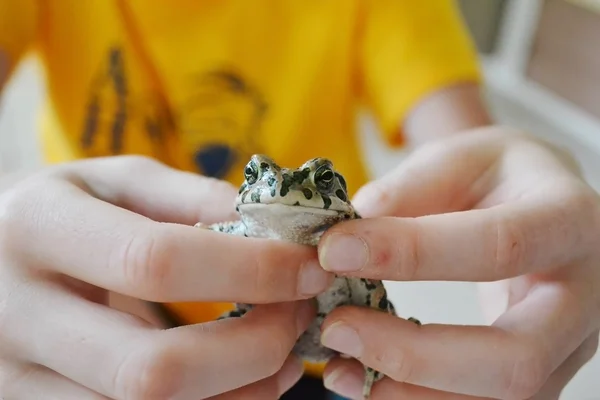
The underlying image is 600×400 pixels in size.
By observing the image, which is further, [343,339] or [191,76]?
[191,76]

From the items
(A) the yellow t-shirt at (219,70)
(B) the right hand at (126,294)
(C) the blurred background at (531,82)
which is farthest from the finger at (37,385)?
(C) the blurred background at (531,82)

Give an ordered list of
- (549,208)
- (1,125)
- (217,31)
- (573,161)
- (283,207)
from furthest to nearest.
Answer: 1. (1,125)
2. (217,31)
3. (573,161)
4. (549,208)
5. (283,207)

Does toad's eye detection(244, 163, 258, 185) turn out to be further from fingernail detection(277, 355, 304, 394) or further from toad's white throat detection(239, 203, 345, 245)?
fingernail detection(277, 355, 304, 394)

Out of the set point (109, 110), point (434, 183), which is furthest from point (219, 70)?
point (434, 183)

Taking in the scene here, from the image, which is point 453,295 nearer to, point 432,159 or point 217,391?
point 432,159

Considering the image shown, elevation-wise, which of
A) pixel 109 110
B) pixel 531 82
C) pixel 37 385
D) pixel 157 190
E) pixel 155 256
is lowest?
pixel 37 385

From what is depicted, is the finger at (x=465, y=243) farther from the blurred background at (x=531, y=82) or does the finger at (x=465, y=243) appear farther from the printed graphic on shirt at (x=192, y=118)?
the blurred background at (x=531, y=82)

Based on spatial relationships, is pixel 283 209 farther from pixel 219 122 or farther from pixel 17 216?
pixel 219 122

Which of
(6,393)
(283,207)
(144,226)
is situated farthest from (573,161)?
(6,393)
